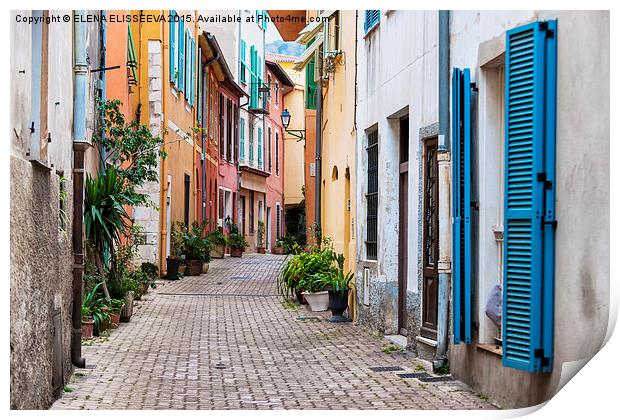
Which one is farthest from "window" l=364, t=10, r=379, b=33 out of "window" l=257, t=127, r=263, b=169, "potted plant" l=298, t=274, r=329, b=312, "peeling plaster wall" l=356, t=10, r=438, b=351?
"window" l=257, t=127, r=263, b=169

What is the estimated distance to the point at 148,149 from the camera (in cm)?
992

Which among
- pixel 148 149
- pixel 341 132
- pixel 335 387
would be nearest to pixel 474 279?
pixel 335 387

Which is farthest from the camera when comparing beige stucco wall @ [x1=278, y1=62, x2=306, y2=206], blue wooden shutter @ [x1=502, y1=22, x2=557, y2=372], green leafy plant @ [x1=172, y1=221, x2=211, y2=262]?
beige stucco wall @ [x1=278, y1=62, x2=306, y2=206]

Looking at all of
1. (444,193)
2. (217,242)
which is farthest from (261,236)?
(444,193)

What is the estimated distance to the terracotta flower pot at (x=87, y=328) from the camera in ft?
27.3

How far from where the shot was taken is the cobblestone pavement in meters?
5.91

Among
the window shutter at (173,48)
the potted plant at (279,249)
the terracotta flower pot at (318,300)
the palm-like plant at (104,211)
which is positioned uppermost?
the window shutter at (173,48)

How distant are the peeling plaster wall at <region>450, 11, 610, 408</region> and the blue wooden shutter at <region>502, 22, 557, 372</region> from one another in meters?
0.05

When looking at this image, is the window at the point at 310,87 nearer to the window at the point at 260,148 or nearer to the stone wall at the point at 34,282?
the window at the point at 260,148

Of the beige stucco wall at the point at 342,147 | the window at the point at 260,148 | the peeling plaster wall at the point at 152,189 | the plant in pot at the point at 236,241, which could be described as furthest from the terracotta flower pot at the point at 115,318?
the window at the point at 260,148

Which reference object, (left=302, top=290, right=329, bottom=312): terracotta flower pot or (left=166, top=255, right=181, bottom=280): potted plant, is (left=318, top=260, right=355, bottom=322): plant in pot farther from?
(left=166, top=255, right=181, bottom=280): potted plant

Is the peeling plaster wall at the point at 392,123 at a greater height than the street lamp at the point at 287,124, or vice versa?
the street lamp at the point at 287,124

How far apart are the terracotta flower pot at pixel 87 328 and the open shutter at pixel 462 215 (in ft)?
10.4

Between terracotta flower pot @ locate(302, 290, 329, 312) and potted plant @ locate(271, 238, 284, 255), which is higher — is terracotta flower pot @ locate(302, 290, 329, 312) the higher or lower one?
the lower one
